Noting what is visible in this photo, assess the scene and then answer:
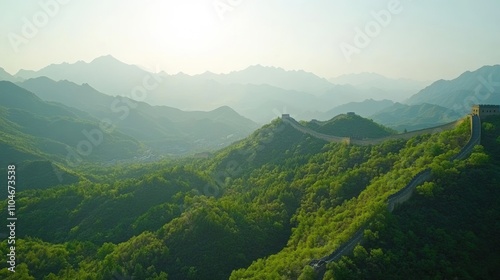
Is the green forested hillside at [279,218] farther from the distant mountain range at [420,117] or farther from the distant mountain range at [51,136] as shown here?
the distant mountain range at [420,117]

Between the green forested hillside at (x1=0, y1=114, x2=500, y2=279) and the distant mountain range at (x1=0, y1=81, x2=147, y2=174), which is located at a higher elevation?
the distant mountain range at (x1=0, y1=81, x2=147, y2=174)

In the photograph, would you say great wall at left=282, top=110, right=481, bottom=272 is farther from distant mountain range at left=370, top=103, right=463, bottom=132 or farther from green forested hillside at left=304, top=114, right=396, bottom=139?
distant mountain range at left=370, top=103, right=463, bottom=132

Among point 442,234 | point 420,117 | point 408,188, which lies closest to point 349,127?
point 408,188

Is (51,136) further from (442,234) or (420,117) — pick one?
(420,117)

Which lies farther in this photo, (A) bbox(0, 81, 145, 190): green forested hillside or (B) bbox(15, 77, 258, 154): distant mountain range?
(B) bbox(15, 77, 258, 154): distant mountain range

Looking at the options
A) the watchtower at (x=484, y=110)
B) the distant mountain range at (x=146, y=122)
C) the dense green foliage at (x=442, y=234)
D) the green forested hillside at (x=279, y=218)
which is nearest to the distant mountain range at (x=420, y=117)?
the distant mountain range at (x=146, y=122)

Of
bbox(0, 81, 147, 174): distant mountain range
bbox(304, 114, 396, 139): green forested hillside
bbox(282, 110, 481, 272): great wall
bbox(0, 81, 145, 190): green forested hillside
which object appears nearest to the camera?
bbox(282, 110, 481, 272): great wall

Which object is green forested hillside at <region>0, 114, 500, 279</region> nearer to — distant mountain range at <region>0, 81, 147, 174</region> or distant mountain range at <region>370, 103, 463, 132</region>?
distant mountain range at <region>0, 81, 147, 174</region>

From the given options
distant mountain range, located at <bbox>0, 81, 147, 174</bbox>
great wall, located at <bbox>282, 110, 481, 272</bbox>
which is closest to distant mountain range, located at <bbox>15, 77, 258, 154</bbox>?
distant mountain range, located at <bbox>0, 81, 147, 174</bbox>

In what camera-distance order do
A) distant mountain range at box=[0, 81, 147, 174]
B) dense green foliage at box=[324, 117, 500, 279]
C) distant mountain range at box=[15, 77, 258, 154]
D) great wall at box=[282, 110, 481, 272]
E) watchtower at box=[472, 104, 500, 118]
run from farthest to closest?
distant mountain range at box=[15, 77, 258, 154] < distant mountain range at box=[0, 81, 147, 174] < watchtower at box=[472, 104, 500, 118] < great wall at box=[282, 110, 481, 272] < dense green foliage at box=[324, 117, 500, 279]
